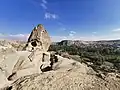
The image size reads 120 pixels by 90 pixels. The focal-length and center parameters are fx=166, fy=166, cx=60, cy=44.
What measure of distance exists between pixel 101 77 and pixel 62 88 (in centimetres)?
125

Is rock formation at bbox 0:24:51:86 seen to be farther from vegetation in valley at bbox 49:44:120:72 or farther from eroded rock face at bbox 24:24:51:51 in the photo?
vegetation in valley at bbox 49:44:120:72

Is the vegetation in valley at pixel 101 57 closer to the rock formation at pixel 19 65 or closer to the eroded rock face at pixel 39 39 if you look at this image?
the eroded rock face at pixel 39 39

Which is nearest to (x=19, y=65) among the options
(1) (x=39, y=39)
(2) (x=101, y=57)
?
(1) (x=39, y=39)

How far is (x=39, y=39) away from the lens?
12602 millimetres

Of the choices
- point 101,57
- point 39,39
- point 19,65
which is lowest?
point 101,57

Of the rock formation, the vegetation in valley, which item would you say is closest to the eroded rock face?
the rock formation

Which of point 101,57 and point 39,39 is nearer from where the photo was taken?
point 39,39

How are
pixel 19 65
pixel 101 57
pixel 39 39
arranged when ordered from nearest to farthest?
1. pixel 19 65
2. pixel 39 39
3. pixel 101 57

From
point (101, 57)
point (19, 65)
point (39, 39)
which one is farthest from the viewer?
point (101, 57)

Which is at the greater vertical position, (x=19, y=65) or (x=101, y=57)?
(x=19, y=65)

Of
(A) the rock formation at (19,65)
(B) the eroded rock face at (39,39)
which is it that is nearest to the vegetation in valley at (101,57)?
(B) the eroded rock face at (39,39)

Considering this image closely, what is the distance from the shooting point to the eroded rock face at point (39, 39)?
12.5 metres

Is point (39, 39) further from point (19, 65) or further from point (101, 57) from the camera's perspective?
point (101, 57)

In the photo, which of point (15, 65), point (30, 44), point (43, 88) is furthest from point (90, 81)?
point (30, 44)
